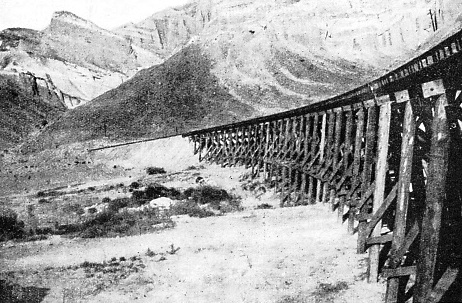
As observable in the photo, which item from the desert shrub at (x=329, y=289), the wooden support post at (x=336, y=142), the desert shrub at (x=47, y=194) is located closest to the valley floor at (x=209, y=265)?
the desert shrub at (x=329, y=289)

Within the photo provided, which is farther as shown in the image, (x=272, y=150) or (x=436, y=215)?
(x=272, y=150)

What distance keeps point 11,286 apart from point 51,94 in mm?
59702

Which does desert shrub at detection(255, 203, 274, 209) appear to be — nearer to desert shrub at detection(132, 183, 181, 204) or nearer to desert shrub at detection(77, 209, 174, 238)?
desert shrub at detection(77, 209, 174, 238)

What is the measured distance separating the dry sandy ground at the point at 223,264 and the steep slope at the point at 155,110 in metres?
31.8

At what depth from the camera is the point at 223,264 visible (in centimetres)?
774

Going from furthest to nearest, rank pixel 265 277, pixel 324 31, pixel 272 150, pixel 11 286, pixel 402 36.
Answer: pixel 324 31, pixel 402 36, pixel 272 150, pixel 11 286, pixel 265 277

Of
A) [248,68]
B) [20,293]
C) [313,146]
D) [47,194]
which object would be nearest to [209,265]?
[20,293]

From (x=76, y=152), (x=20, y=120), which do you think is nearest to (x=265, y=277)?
(x=76, y=152)

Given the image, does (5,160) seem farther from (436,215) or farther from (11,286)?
(436,215)

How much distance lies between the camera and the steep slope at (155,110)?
4334 cm

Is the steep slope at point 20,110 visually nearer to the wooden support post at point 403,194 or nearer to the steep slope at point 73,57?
the steep slope at point 73,57

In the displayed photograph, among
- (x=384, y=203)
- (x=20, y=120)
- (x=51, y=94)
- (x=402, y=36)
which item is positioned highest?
(x=402, y=36)

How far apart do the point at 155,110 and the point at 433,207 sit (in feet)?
143

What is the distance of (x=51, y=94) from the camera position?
61406 millimetres
